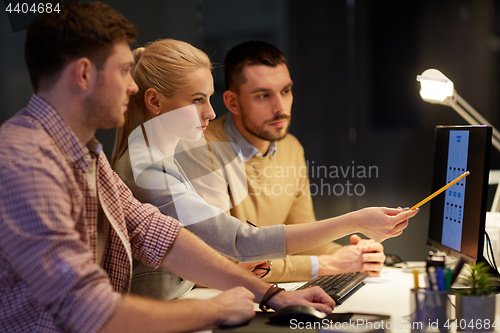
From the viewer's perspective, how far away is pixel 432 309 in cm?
83

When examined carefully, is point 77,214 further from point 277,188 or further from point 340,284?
point 277,188

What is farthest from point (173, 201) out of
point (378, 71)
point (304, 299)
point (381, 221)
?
point (378, 71)

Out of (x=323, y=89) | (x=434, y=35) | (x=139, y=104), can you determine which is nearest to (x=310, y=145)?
(x=323, y=89)

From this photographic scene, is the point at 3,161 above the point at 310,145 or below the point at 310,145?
above

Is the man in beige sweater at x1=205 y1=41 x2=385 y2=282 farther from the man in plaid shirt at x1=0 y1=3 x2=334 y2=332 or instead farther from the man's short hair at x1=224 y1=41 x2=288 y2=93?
the man in plaid shirt at x1=0 y1=3 x2=334 y2=332

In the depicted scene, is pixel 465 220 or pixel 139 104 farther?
pixel 139 104

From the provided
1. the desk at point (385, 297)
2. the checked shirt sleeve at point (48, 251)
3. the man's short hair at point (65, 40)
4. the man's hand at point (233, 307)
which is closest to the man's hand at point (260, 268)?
the desk at point (385, 297)

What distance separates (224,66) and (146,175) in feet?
2.92

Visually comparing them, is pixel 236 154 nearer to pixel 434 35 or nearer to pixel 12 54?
pixel 12 54

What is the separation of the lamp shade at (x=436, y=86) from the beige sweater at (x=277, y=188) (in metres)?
0.65

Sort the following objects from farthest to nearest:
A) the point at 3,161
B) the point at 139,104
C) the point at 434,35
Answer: the point at 434,35 → the point at 139,104 → the point at 3,161

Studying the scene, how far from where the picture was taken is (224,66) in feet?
6.63

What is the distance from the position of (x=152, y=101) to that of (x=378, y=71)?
124cm

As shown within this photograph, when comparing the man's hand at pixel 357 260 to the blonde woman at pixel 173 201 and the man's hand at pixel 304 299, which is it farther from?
the man's hand at pixel 304 299
